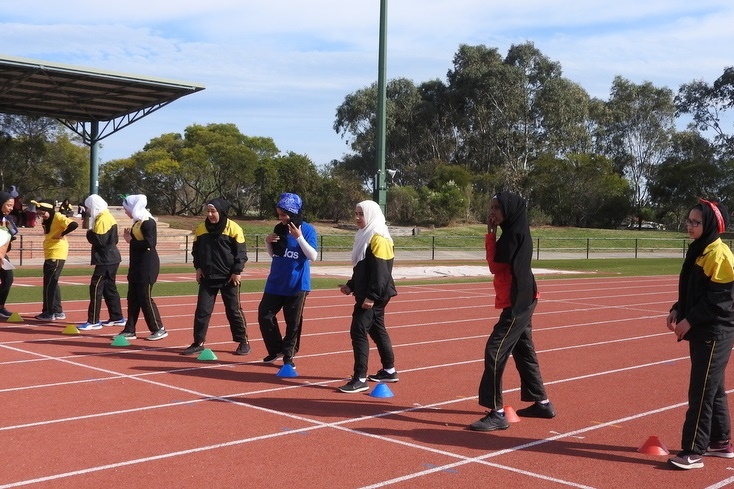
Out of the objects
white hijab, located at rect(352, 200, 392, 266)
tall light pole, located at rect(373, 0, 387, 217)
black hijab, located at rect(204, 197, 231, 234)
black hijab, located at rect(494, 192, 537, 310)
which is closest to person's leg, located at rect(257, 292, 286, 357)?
black hijab, located at rect(204, 197, 231, 234)

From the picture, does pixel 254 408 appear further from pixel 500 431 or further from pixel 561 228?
pixel 561 228

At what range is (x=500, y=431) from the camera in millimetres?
6672

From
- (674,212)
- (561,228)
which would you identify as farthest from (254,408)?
(674,212)

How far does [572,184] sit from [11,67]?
134 feet

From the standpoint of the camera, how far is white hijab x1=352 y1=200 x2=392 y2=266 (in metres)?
8.12

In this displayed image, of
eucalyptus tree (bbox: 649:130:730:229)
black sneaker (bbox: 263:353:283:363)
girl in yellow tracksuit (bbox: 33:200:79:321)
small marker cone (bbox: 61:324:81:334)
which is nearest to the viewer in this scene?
black sneaker (bbox: 263:353:283:363)

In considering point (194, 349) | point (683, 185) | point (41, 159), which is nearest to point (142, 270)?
point (194, 349)

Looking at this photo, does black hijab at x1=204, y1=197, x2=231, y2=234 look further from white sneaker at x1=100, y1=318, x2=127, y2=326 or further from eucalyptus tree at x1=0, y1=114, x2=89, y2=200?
eucalyptus tree at x1=0, y1=114, x2=89, y2=200

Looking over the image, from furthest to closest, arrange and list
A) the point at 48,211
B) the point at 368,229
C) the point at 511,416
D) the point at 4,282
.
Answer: the point at 4,282 < the point at 48,211 < the point at 368,229 < the point at 511,416

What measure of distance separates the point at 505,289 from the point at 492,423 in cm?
102

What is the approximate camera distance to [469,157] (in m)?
74.6

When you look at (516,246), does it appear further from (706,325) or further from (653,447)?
(653,447)

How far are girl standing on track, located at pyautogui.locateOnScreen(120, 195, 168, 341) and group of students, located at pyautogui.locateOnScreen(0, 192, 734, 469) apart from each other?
0.01m

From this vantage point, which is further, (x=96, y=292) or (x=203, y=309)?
(x=96, y=292)
